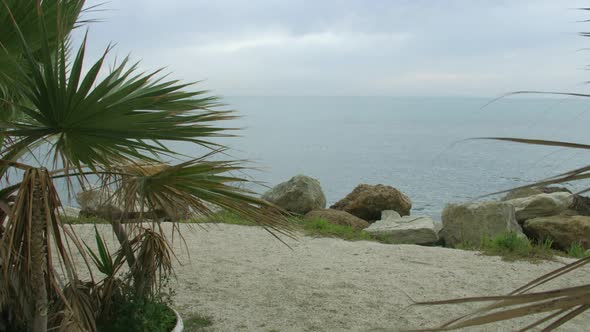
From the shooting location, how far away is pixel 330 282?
5910 mm

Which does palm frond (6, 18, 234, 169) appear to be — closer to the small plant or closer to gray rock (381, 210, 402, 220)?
the small plant

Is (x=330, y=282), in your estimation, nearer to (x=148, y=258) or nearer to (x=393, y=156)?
(x=148, y=258)

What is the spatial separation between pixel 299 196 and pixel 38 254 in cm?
800

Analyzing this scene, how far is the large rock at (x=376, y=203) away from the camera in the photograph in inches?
434

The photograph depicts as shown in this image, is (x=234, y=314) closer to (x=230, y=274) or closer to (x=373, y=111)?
(x=230, y=274)

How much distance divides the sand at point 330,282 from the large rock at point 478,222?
1.21m

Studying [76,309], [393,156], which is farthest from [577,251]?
[393,156]

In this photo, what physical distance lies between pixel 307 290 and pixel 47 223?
3.64m

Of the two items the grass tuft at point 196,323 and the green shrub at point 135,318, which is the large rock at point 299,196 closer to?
the grass tuft at point 196,323

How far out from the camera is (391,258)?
6.96 m

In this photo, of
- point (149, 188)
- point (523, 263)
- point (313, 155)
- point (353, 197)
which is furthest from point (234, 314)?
point (313, 155)

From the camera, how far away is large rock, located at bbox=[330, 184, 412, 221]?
36.1ft

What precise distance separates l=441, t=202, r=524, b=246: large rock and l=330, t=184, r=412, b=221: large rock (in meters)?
2.27

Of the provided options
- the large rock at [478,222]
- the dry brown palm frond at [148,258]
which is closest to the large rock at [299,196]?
the large rock at [478,222]
